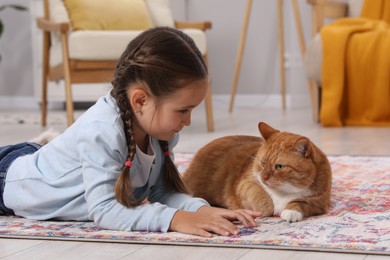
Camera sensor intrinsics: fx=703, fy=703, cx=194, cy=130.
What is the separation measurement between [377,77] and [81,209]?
2515 millimetres

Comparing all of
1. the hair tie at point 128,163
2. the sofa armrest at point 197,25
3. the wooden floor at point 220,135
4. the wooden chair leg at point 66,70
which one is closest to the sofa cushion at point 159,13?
the sofa armrest at point 197,25

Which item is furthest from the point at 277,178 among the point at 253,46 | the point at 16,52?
the point at 16,52

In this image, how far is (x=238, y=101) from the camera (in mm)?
5285

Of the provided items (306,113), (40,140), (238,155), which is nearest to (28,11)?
(306,113)

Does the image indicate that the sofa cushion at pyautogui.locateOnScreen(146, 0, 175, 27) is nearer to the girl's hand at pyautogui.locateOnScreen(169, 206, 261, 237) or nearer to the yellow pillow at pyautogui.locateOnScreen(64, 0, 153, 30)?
the yellow pillow at pyautogui.locateOnScreen(64, 0, 153, 30)

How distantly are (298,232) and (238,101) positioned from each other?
394 cm

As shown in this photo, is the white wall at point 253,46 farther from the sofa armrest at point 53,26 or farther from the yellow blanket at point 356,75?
the sofa armrest at point 53,26

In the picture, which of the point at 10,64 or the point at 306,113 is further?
the point at 10,64

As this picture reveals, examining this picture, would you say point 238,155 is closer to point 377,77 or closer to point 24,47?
point 377,77

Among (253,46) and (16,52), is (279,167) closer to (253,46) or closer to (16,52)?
(253,46)

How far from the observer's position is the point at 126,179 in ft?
4.55

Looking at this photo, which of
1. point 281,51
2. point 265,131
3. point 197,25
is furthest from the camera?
point 281,51

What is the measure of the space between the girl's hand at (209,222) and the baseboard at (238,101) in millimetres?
3604

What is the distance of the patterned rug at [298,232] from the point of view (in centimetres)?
126
